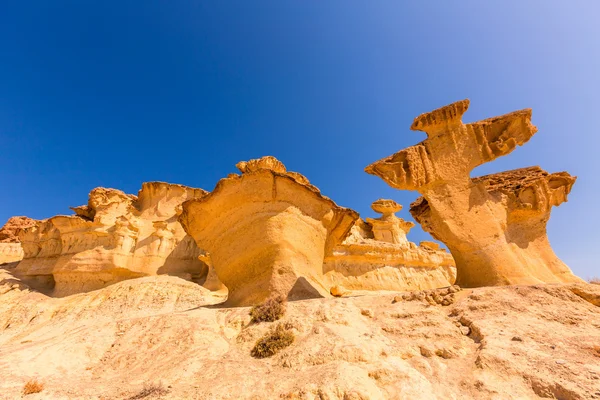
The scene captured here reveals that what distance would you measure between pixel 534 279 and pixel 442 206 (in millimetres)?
2323

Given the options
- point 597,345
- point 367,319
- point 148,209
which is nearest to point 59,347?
point 367,319

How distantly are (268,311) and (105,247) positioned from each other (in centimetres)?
1861

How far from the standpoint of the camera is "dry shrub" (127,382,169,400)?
312 cm

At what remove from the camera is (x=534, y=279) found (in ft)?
19.9

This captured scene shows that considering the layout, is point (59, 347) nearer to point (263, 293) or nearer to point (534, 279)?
point (263, 293)

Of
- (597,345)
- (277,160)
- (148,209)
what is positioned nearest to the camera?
(597,345)

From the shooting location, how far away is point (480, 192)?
23.7ft

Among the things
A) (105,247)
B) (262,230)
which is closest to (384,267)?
(262,230)

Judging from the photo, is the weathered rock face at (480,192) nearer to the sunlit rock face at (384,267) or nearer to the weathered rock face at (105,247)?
the sunlit rock face at (384,267)

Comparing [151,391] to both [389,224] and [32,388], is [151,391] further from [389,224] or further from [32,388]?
[389,224]

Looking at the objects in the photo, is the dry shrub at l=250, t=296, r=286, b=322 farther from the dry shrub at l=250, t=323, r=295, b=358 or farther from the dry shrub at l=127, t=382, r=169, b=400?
the dry shrub at l=127, t=382, r=169, b=400

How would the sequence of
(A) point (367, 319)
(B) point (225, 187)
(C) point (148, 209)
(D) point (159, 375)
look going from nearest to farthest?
1. (D) point (159, 375)
2. (A) point (367, 319)
3. (B) point (225, 187)
4. (C) point (148, 209)

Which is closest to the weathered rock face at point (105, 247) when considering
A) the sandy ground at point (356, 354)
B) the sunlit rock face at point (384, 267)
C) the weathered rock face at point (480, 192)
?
the sunlit rock face at point (384, 267)

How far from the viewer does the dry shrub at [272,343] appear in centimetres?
397
